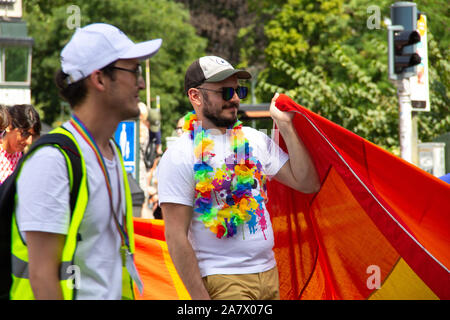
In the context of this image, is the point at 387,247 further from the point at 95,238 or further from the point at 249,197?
the point at 95,238

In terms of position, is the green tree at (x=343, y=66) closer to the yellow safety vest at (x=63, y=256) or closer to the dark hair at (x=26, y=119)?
the dark hair at (x=26, y=119)

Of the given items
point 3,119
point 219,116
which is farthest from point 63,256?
point 3,119

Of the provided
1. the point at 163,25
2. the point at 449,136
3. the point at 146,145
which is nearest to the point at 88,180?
the point at 146,145

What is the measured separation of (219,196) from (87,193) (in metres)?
1.45

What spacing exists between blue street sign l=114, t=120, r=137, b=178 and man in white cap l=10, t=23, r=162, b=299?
7969 millimetres

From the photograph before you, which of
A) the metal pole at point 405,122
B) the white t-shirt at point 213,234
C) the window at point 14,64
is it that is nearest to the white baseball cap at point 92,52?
the white t-shirt at point 213,234

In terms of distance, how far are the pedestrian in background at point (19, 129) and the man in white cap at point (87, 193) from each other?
2.42 m

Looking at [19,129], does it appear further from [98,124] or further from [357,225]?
[98,124]

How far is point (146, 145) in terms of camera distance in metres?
13.0

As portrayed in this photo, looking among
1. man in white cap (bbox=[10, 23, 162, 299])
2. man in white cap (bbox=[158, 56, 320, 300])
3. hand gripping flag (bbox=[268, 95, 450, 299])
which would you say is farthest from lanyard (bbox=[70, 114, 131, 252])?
hand gripping flag (bbox=[268, 95, 450, 299])

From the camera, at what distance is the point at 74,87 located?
2682 mm

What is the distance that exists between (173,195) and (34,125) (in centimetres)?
169

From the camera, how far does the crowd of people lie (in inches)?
96.2

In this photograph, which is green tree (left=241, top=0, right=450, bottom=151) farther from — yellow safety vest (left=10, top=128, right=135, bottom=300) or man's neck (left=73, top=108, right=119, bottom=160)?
yellow safety vest (left=10, top=128, right=135, bottom=300)
